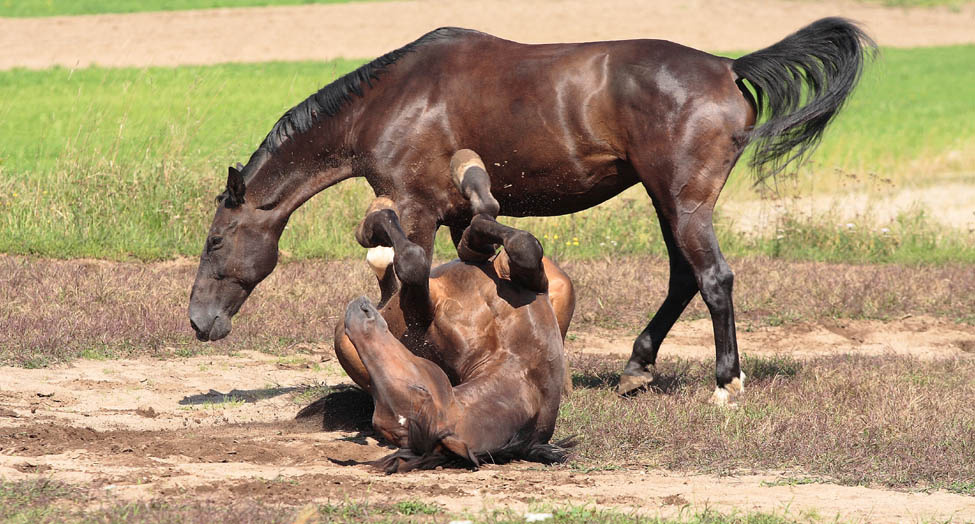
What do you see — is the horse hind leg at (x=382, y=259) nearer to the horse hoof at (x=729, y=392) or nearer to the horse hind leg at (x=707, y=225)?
the horse hind leg at (x=707, y=225)

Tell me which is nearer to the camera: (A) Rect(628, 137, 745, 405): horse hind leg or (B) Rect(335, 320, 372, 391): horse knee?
(B) Rect(335, 320, 372, 391): horse knee

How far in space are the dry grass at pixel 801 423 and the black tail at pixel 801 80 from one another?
54.0 inches

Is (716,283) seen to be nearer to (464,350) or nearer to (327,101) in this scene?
(464,350)

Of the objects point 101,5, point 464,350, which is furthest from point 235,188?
point 101,5

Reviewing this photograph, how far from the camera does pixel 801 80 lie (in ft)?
21.6

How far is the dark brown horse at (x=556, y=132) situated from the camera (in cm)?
629

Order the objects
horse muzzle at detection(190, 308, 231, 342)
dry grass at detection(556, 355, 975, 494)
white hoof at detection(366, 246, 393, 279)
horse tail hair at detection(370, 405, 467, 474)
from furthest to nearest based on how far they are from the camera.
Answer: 1. horse muzzle at detection(190, 308, 231, 342)
2. white hoof at detection(366, 246, 393, 279)
3. dry grass at detection(556, 355, 975, 494)
4. horse tail hair at detection(370, 405, 467, 474)

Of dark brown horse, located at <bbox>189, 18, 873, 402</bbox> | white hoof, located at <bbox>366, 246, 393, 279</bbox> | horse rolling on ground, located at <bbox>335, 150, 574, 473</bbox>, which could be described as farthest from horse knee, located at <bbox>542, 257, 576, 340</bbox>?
dark brown horse, located at <bbox>189, 18, 873, 402</bbox>

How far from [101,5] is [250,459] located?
39447 mm

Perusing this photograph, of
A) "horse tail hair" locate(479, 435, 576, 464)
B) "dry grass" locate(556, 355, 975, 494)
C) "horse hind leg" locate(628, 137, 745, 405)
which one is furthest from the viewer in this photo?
"horse hind leg" locate(628, 137, 745, 405)

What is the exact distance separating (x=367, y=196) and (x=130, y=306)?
13.0 feet

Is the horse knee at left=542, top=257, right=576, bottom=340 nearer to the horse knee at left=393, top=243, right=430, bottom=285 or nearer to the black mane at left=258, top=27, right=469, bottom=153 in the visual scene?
the horse knee at left=393, top=243, right=430, bottom=285

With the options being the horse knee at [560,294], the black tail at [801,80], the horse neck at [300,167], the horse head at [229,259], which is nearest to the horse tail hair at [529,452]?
the horse knee at [560,294]

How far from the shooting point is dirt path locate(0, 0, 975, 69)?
105ft
